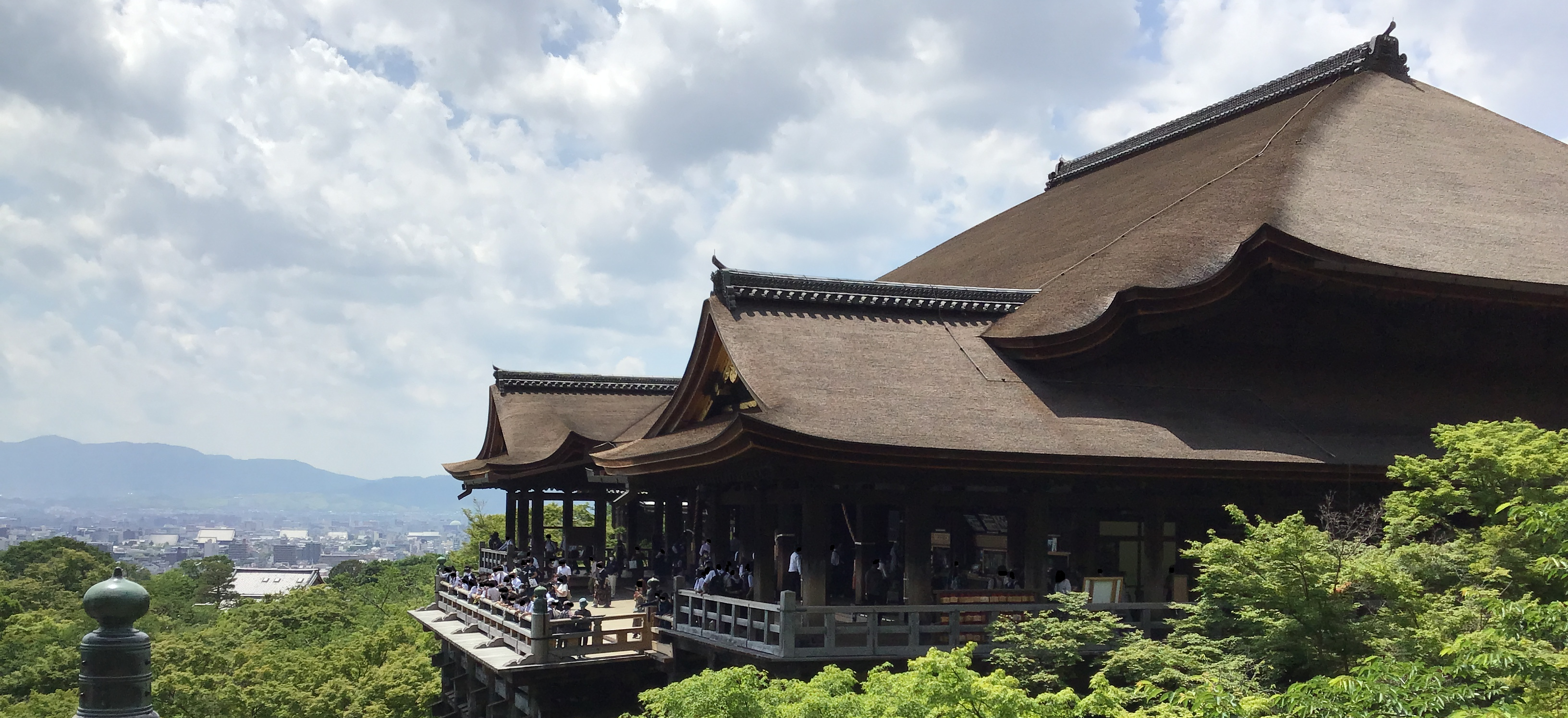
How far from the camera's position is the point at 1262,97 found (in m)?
33.3

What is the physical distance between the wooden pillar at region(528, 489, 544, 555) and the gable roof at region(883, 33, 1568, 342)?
1189cm

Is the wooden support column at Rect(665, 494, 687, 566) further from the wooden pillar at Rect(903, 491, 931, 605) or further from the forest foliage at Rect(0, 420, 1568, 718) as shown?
the wooden pillar at Rect(903, 491, 931, 605)

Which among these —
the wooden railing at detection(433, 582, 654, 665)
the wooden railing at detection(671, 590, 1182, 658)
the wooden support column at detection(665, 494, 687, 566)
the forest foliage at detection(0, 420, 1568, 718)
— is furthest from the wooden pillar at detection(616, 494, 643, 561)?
the wooden railing at detection(671, 590, 1182, 658)

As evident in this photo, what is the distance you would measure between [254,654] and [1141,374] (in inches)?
798

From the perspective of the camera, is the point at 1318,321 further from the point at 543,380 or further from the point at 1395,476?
the point at 543,380

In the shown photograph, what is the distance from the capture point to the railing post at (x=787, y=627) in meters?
15.9

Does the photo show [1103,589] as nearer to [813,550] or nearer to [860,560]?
[813,550]

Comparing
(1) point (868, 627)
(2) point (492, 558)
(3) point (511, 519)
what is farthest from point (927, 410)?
(3) point (511, 519)

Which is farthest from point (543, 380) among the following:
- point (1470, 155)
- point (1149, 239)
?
point (1470, 155)

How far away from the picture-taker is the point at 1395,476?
15633mm

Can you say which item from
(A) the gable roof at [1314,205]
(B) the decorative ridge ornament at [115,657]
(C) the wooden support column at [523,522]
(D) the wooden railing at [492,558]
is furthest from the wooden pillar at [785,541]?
(C) the wooden support column at [523,522]

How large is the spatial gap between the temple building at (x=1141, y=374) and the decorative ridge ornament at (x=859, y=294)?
0.05m

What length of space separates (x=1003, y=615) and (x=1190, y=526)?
4.48 metres

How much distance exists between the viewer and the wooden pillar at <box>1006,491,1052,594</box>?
1805cm
